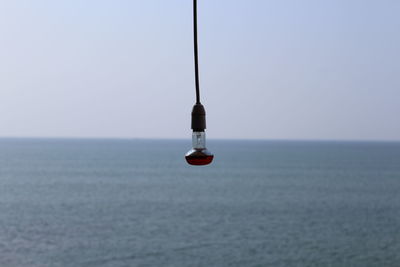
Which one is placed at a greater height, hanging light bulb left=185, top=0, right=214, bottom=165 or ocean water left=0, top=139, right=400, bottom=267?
hanging light bulb left=185, top=0, right=214, bottom=165

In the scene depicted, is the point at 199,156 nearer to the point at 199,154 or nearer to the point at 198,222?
the point at 199,154

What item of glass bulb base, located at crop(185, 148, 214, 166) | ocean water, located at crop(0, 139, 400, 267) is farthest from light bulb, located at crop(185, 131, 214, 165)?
ocean water, located at crop(0, 139, 400, 267)

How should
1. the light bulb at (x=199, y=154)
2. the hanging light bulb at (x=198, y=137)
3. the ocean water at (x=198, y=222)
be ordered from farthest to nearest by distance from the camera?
the ocean water at (x=198, y=222) → the light bulb at (x=199, y=154) → the hanging light bulb at (x=198, y=137)

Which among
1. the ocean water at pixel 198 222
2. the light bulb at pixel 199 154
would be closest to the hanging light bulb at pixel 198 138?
the light bulb at pixel 199 154

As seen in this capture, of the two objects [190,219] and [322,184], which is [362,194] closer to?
[322,184]

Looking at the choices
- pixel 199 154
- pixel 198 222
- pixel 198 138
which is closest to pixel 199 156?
pixel 199 154

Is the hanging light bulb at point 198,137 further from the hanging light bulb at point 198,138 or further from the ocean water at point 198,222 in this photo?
the ocean water at point 198,222

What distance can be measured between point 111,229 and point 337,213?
27965 millimetres

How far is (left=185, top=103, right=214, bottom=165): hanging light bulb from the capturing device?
4.55 m

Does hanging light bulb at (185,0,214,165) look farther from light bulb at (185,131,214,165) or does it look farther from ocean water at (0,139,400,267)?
ocean water at (0,139,400,267)

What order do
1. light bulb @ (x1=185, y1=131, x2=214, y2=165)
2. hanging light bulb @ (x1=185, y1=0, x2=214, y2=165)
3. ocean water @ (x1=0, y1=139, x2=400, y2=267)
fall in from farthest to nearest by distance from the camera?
ocean water @ (x1=0, y1=139, x2=400, y2=267) → light bulb @ (x1=185, y1=131, x2=214, y2=165) → hanging light bulb @ (x1=185, y1=0, x2=214, y2=165)

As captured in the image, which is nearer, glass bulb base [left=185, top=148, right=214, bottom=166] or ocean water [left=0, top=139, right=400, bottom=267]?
glass bulb base [left=185, top=148, right=214, bottom=166]

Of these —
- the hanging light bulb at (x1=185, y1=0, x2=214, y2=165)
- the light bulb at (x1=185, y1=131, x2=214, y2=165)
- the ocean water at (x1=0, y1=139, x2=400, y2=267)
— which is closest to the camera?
the hanging light bulb at (x1=185, y1=0, x2=214, y2=165)

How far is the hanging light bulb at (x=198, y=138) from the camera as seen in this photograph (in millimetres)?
4551
